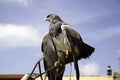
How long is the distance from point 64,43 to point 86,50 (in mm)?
722

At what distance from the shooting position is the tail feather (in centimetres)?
736

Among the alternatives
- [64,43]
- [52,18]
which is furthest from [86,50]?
[52,18]

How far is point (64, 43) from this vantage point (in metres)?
6.95

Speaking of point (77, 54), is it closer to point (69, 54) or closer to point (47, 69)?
point (69, 54)

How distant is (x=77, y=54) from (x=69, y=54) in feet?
0.65

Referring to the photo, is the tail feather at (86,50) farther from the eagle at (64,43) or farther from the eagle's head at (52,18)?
the eagle's head at (52,18)

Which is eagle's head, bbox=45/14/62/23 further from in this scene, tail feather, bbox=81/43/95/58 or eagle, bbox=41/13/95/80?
tail feather, bbox=81/43/95/58

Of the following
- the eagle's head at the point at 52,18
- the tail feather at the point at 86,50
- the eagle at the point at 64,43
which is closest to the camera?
the eagle at the point at 64,43

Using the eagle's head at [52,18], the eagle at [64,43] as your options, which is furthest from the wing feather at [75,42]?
the eagle's head at [52,18]

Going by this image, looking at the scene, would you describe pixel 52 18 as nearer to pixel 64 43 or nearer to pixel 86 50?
pixel 64 43

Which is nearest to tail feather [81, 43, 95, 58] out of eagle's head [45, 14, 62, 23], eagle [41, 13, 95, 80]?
eagle [41, 13, 95, 80]

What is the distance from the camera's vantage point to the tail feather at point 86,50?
7361 millimetres

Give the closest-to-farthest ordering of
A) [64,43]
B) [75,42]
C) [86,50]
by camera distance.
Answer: [64,43], [75,42], [86,50]

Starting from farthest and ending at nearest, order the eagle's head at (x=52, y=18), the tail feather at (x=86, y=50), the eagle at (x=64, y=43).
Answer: the eagle's head at (x=52, y=18) → the tail feather at (x=86, y=50) → the eagle at (x=64, y=43)
